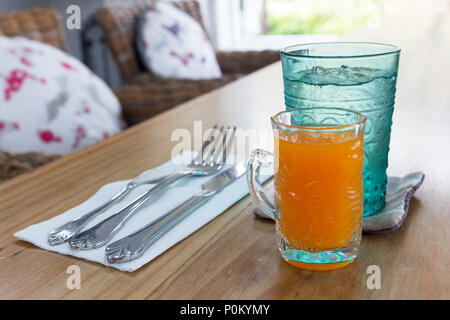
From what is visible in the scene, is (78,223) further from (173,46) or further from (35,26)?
(173,46)

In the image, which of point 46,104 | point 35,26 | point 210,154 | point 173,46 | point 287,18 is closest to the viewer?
point 210,154

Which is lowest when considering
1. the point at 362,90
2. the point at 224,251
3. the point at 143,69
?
the point at 143,69

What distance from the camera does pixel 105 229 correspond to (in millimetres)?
555

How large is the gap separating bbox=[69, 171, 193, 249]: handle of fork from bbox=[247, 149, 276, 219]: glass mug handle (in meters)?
0.16

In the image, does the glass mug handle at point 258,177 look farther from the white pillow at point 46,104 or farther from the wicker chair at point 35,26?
the wicker chair at point 35,26

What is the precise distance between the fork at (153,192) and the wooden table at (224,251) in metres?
0.03

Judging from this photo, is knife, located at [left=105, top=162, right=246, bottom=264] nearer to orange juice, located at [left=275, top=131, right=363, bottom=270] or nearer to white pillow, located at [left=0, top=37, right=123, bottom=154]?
orange juice, located at [left=275, top=131, right=363, bottom=270]

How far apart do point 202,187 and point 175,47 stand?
5.67ft

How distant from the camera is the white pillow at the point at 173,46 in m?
2.24

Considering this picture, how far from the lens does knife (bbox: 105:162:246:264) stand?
1.66 feet

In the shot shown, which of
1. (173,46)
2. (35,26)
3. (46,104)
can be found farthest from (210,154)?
(173,46)

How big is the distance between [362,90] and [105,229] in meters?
0.31

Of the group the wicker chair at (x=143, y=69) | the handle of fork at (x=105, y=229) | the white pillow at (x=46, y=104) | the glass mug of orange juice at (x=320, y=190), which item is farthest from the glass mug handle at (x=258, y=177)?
the wicker chair at (x=143, y=69)

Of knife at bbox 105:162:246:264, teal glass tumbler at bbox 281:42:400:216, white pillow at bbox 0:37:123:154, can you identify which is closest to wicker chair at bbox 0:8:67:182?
white pillow at bbox 0:37:123:154
